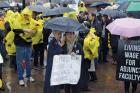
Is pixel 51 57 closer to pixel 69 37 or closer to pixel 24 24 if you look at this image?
pixel 69 37

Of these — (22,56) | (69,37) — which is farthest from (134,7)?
(69,37)

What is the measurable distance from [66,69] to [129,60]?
92.4 inches

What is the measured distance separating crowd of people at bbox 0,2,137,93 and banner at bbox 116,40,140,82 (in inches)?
15.8

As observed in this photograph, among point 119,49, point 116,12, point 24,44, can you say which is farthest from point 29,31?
point 116,12

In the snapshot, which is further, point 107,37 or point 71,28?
point 107,37

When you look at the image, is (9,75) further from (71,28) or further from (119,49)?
(71,28)

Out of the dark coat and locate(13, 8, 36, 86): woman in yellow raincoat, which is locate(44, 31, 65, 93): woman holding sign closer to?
the dark coat

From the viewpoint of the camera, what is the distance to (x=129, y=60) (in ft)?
29.8

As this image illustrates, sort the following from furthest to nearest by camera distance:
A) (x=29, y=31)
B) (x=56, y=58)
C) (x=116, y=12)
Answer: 1. (x=116, y=12)
2. (x=29, y=31)
3. (x=56, y=58)

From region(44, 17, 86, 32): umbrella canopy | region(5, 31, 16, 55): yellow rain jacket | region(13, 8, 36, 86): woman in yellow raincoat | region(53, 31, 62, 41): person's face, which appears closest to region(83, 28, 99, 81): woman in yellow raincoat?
region(13, 8, 36, 86): woman in yellow raincoat

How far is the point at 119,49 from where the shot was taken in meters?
9.16

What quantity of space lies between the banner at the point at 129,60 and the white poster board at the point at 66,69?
218 centimetres

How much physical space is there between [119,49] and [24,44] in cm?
244

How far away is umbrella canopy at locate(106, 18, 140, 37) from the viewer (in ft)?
29.5
